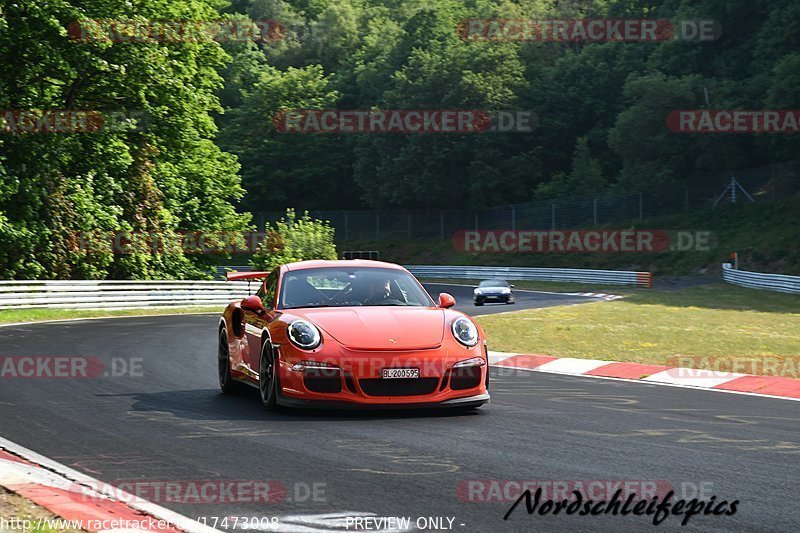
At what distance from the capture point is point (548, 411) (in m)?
10.5

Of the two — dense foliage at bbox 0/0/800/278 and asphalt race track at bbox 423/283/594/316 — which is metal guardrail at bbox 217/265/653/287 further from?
dense foliage at bbox 0/0/800/278

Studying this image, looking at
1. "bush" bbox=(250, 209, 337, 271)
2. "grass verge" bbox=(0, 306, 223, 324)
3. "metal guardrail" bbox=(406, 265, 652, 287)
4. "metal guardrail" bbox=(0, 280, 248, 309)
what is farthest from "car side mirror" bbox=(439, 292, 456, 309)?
"metal guardrail" bbox=(406, 265, 652, 287)

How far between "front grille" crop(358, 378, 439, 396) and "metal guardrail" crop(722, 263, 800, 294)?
37.9 metres

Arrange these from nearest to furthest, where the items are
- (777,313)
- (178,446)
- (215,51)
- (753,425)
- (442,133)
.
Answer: (178,446), (753,425), (777,313), (215,51), (442,133)

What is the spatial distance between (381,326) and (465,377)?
86 cm

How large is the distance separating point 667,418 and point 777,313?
2482cm

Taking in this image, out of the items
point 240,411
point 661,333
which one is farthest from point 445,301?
point 661,333

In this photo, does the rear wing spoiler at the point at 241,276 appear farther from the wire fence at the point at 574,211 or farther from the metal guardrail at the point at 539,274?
the wire fence at the point at 574,211

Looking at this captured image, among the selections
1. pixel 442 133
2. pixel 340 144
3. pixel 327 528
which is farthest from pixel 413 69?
pixel 327 528

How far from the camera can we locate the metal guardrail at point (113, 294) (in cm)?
3155

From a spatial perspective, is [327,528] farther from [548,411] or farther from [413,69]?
[413,69]

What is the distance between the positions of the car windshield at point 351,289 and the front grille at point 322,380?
48.7 inches

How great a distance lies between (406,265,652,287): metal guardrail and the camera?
188 feet

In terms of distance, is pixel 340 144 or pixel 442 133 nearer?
pixel 442 133
